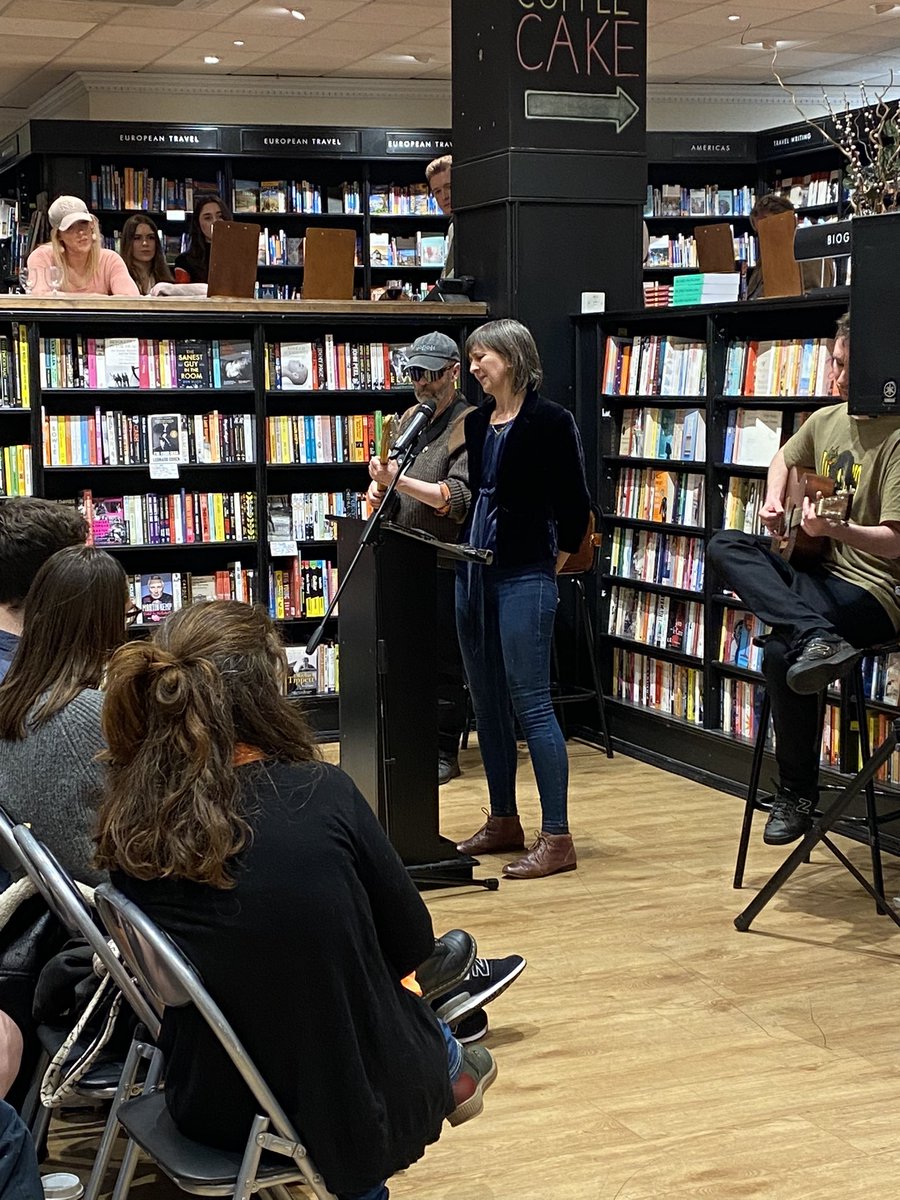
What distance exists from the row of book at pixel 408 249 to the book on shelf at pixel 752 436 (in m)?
6.40

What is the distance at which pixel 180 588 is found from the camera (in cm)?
629

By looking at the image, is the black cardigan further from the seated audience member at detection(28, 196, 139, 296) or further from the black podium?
the seated audience member at detection(28, 196, 139, 296)

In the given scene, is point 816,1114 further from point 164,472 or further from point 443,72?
point 443,72

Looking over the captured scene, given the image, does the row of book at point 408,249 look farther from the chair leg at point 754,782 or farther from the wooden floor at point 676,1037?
the chair leg at point 754,782

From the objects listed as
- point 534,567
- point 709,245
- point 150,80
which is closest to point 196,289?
point 709,245

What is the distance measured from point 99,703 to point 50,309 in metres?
3.57

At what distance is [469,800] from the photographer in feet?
18.0

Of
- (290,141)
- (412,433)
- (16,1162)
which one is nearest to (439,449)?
(412,433)

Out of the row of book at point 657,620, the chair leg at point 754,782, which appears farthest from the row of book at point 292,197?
the chair leg at point 754,782

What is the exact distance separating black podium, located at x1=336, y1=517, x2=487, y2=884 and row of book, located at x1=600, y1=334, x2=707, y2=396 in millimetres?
1838

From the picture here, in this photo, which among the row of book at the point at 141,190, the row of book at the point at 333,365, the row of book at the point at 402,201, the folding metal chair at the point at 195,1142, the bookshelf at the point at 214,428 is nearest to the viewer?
the folding metal chair at the point at 195,1142

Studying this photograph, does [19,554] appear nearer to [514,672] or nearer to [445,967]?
[445,967]

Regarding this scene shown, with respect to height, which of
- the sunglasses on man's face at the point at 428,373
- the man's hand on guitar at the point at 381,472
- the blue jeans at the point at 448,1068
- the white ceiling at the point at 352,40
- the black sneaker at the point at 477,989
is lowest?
the black sneaker at the point at 477,989

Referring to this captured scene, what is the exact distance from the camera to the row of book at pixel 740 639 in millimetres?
5434
